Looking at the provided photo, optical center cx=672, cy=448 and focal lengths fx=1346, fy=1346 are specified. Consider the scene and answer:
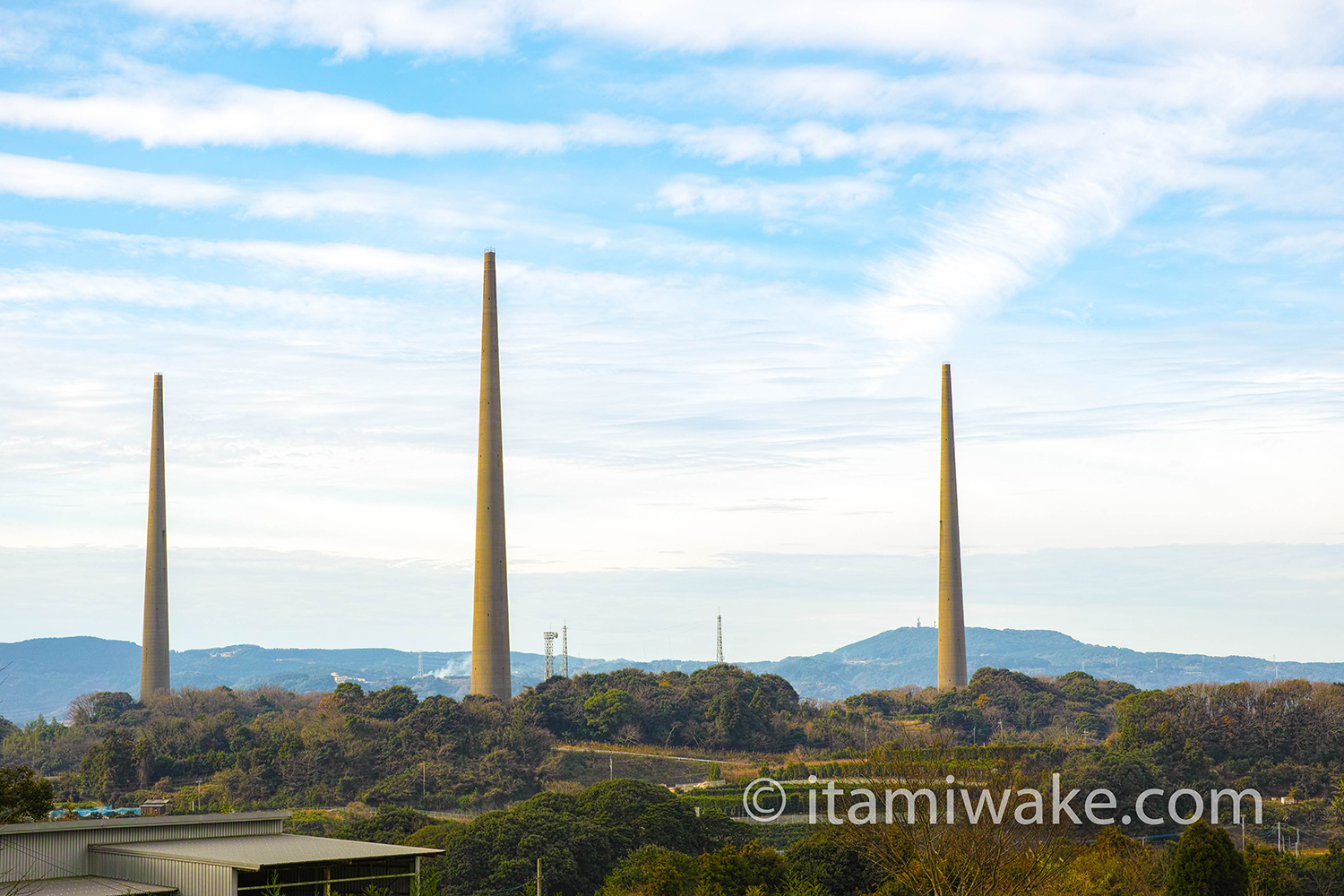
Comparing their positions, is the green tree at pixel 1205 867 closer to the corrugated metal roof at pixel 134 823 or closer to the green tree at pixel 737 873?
the green tree at pixel 737 873

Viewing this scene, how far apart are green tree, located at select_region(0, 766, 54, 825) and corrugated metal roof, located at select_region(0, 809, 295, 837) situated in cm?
716

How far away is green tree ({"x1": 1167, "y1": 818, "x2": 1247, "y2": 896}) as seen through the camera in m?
44.3

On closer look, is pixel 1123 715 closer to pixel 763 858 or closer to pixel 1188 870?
pixel 1188 870

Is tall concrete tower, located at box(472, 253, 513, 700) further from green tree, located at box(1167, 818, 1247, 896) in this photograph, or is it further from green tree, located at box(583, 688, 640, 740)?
green tree, located at box(1167, 818, 1247, 896)

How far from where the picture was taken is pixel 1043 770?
2781 inches

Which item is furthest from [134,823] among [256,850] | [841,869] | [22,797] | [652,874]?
[841,869]

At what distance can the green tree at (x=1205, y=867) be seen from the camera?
44.3 meters

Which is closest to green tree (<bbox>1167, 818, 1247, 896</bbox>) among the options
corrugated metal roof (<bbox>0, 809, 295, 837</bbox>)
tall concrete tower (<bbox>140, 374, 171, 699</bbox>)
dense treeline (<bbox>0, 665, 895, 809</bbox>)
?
corrugated metal roof (<bbox>0, 809, 295, 837</bbox>)

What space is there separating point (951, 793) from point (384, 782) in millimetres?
43944

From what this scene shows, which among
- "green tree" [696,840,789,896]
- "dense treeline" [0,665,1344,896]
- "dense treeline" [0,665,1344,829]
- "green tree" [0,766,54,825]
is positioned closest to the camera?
"green tree" [0,766,54,825]

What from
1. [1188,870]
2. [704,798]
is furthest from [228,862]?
[704,798]

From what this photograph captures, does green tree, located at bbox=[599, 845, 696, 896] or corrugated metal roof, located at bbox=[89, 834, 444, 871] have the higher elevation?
corrugated metal roof, located at bbox=[89, 834, 444, 871]

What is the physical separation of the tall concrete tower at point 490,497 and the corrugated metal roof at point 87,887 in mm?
55089

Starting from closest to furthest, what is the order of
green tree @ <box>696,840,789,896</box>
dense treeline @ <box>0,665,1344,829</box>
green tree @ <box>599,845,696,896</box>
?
green tree @ <box>696,840,789,896</box>, green tree @ <box>599,845,696,896</box>, dense treeline @ <box>0,665,1344,829</box>
